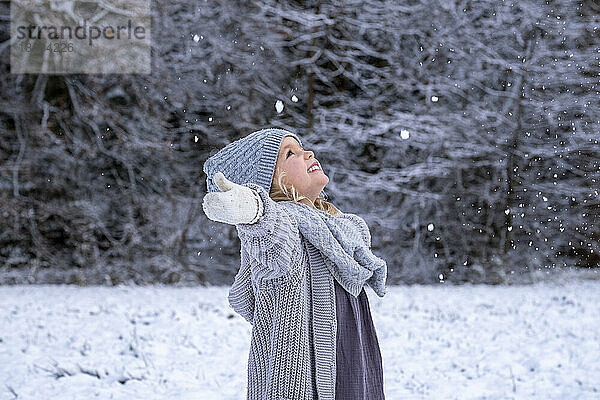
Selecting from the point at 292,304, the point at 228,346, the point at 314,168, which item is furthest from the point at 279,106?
the point at 292,304

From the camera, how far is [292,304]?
2223 mm

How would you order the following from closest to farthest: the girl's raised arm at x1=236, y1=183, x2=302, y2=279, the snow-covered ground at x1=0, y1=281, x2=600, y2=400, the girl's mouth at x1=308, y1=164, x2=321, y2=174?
the girl's raised arm at x1=236, y1=183, x2=302, y2=279, the girl's mouth at x1=308, y1=164, x2=321, y2=174, the snow-covered ground at x1=0, y1=281, x2=600, y2=400

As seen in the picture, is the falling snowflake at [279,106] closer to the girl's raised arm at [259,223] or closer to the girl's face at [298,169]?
the girl's face at [298,169]

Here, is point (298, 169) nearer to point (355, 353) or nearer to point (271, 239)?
point (271, 239)

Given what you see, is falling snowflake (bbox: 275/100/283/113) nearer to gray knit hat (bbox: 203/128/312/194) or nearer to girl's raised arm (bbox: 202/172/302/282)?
gray knit hat (bbox: 203/128/312/194)

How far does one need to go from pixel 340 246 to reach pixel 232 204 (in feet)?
1.72

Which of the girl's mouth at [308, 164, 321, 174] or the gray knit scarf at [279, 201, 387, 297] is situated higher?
the girl's mouth at [308, 164, 321, 174]

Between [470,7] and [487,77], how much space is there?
1071 millimetres

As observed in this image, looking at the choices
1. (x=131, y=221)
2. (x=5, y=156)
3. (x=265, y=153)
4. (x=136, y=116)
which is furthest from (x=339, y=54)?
(x=265, y=153)

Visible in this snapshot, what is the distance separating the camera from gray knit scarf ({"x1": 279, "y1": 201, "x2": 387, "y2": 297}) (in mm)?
2266

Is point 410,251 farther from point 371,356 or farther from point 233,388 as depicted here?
point 371,356

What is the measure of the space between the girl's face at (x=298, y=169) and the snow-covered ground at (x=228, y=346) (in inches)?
113

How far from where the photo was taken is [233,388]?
16.6ft

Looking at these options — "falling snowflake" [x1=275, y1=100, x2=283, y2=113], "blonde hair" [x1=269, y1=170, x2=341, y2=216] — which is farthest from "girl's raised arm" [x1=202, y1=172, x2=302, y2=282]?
"falling snowflake" [x1=275, y1=100, x2=283, y2=113]
